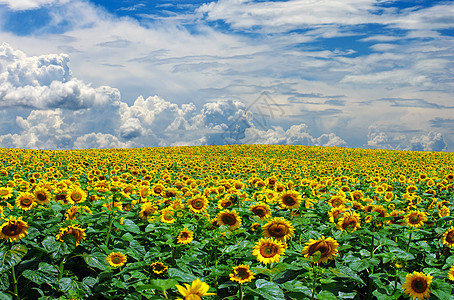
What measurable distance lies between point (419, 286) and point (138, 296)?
2.78 meters

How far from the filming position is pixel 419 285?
3.46 meters

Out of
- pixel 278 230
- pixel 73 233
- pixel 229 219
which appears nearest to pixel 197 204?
pixel 229 219

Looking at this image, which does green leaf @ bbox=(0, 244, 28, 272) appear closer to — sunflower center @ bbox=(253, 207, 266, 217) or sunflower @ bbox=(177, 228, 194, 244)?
sunflower @ bbox=(177, 228, 194, 244)

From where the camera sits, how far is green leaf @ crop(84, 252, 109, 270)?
12.1 feet

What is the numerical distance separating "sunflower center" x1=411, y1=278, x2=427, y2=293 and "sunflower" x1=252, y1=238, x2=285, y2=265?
135 centimetres

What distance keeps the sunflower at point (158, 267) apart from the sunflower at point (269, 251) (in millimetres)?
977

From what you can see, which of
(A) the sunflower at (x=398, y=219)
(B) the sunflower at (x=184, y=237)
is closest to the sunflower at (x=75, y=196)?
(B) the sunflower at (x=184, y=237)

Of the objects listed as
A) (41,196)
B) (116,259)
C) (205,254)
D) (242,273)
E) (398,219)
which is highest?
(41,196)

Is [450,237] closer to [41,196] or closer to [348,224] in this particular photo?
[348,224]

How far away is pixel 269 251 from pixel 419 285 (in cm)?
152

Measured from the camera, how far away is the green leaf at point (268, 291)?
3.06m

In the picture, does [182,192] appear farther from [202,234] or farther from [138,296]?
[138,296]

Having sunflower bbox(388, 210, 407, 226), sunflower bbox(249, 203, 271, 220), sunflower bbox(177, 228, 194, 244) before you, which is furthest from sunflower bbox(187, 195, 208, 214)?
sunflower bbox(388, 210, 407, 226)

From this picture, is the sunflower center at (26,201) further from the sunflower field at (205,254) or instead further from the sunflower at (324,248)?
the sunflower at (324,248)
